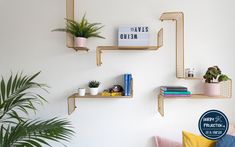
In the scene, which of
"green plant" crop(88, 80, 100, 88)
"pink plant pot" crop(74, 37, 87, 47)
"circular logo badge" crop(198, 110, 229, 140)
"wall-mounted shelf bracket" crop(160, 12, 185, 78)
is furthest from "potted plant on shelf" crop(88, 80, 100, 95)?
"circular logo badge" crop(198, 110, 229, 140)

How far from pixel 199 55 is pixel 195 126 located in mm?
710

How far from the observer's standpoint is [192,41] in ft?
5.77

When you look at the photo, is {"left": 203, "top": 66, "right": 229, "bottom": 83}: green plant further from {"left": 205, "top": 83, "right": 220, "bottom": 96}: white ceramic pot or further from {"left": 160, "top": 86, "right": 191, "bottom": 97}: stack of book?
{"left": 160, "top": 86, "right": 191, "bottom": 97}: stack of book

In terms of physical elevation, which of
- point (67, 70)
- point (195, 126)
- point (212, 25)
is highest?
point (212, 25)

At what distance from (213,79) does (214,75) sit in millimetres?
96

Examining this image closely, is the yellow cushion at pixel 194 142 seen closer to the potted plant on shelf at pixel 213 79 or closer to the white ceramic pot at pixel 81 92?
the potted plant on shelf at pixel 213 79

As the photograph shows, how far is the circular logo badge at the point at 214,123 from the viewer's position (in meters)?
0.48

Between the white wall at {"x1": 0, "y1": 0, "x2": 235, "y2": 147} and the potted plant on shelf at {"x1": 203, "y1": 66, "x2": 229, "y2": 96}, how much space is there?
0.51ft

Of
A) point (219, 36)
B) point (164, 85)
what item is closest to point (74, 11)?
point (164, 85)

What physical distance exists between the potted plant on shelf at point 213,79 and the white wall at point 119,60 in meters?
0.15

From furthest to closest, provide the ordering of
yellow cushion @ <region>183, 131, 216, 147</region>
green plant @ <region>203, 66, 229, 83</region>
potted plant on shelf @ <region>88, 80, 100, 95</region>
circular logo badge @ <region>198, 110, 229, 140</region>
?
potted plant on shelf @ <region>88, 80, 100, 95</region>, green plant @ <region>203, 66, 229, 83</region>, yellow cushion @ <region>183, 131, 216, 147</region>, circular logo badge @ <region>198, 110, 229, 140</region>

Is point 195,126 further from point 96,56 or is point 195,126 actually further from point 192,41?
point 96,56

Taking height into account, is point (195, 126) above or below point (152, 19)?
below

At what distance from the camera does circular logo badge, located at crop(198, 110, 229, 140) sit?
0.48 m
